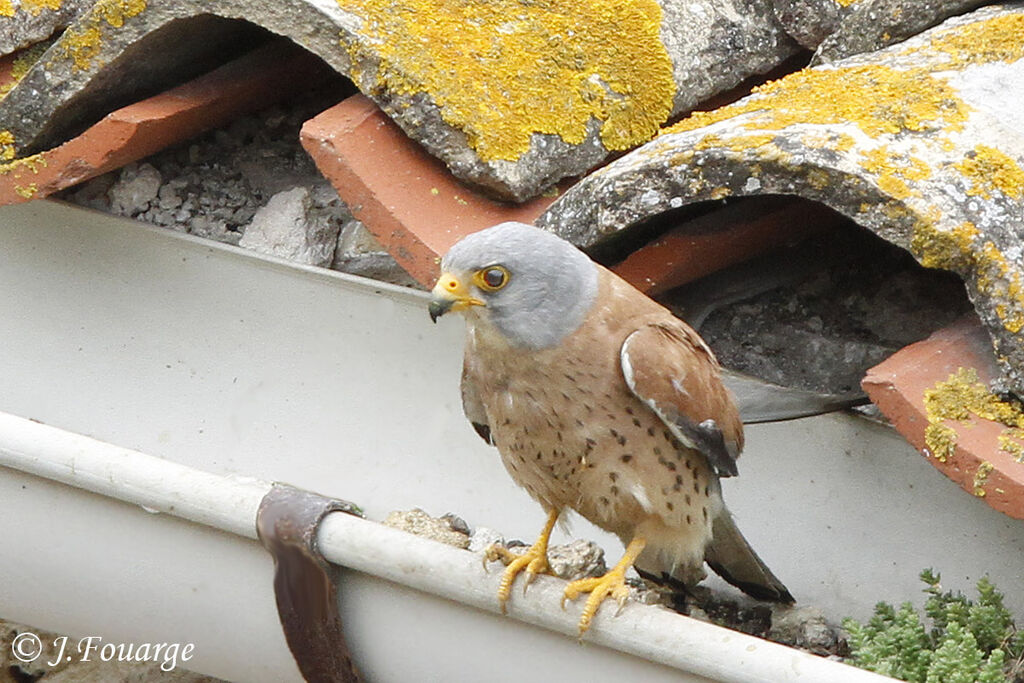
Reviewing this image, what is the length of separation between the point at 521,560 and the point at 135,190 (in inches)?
60.1

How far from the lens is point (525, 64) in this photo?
10.4ft

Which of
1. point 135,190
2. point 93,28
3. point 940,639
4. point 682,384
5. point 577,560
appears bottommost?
point 577,560

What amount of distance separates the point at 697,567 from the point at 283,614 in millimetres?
1002

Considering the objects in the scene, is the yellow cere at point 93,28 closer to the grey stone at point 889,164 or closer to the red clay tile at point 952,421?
the grey stone at point 889,164

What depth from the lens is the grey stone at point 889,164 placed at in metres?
2.49

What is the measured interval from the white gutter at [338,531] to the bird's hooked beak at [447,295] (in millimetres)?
397

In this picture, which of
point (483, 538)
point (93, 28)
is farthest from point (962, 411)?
point (93, 28)

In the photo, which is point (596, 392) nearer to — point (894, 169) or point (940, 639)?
point (894, 169)

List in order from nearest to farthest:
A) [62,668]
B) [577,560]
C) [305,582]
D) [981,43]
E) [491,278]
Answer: [305,582]
[491,278]
[981,43]
[577,560]
[62,668]

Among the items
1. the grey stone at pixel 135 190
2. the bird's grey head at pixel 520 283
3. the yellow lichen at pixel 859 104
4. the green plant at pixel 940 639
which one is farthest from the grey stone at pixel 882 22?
the grey stone at pixel 135 190

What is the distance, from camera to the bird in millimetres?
2617

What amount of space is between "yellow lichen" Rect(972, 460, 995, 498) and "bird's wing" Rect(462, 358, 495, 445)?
1.00 m

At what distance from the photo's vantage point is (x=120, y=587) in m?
2.70

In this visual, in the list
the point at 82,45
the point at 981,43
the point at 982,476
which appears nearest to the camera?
the point at 982,476
